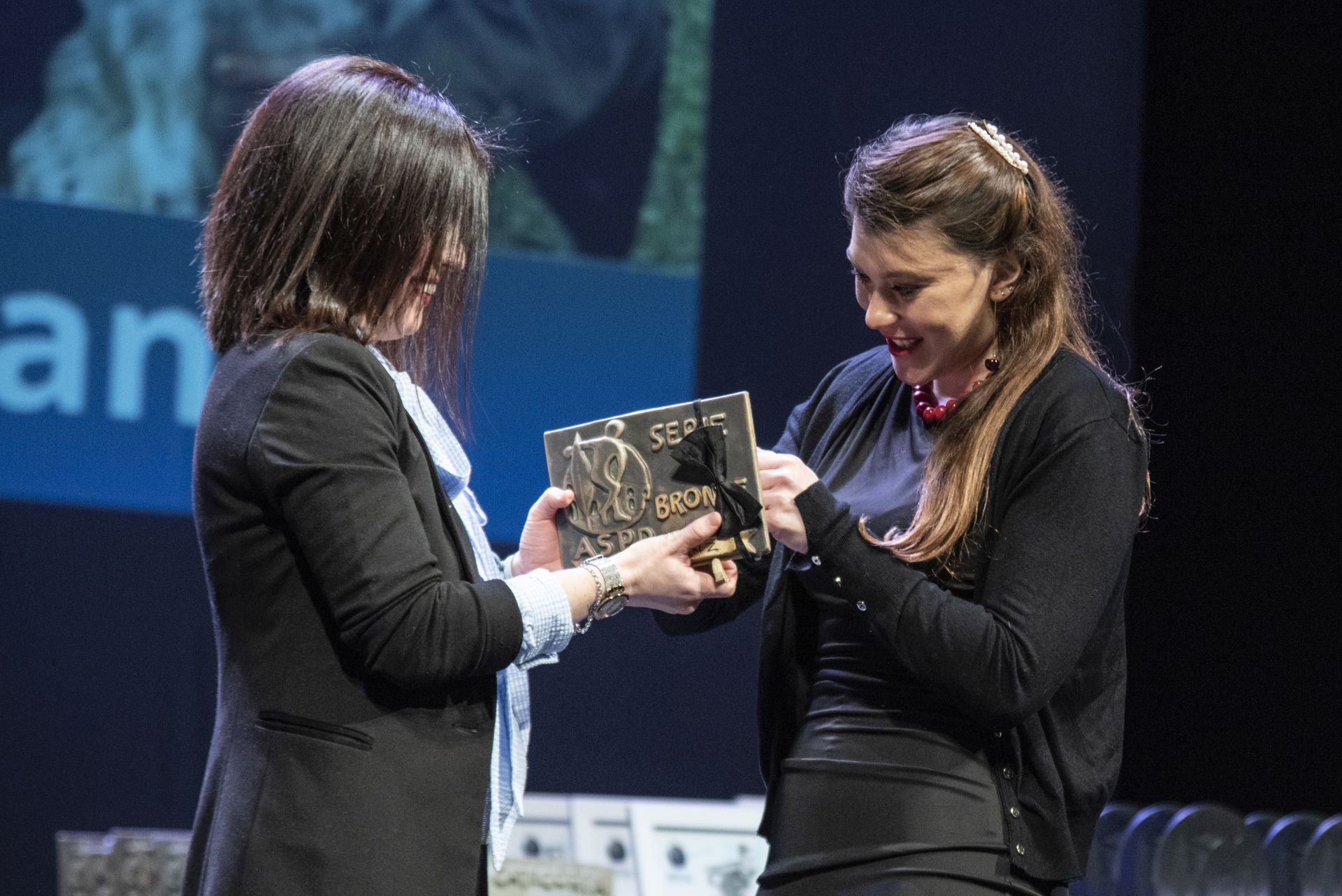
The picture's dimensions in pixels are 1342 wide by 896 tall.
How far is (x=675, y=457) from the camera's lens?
5.37ft

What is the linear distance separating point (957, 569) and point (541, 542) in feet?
1.70

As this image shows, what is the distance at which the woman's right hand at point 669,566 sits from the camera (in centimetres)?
161

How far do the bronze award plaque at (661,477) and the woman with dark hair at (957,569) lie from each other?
0.04 m

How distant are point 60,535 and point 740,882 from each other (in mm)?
1794

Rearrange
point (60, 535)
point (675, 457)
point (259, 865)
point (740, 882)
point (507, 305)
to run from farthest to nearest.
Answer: point (507, 305), point (60, 535), point (740, 882), point (675, 457), point (259, 865)

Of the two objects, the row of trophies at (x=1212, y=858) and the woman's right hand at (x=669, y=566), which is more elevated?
the woman's right hand at (x=669, y=566)

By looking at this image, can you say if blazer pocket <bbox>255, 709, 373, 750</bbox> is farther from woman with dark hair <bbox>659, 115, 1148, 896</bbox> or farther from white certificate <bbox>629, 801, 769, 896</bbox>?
white certificate <bbox>629, 801, 769, 896</bbox>

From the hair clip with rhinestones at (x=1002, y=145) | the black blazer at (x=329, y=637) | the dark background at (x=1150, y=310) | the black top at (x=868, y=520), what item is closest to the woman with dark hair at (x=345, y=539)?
the black blazer at (x=329, y=637)

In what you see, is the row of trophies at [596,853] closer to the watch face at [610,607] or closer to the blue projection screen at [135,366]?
the blue projection screen at [135,366]

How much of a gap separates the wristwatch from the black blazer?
0.47 feet

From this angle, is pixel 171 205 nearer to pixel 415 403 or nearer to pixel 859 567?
pixel 415 403

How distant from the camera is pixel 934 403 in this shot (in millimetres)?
1773

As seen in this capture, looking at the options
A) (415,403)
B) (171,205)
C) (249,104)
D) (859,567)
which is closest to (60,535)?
(171,205)

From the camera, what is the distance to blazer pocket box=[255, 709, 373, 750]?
138 centimetres
